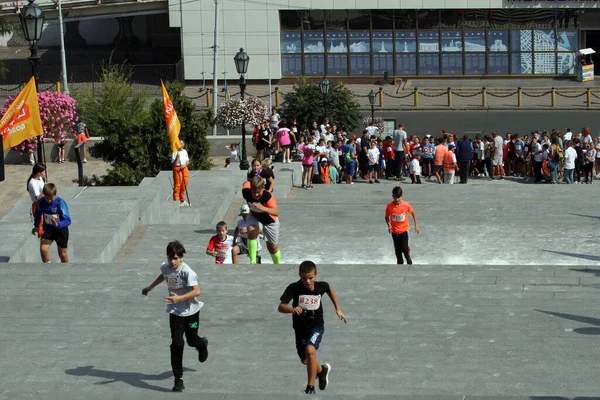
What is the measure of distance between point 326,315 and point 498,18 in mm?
42198

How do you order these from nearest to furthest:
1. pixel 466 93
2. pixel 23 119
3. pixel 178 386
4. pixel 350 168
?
pixel 178 386 → pixel 23 119 → pixel 350 168 → pixel 466 93

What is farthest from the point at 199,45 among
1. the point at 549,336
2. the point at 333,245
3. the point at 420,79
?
the point at 549,336

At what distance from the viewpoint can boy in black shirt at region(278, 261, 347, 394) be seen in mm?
10469

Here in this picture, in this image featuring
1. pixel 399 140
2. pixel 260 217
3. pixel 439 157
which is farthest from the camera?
pixel 399 140

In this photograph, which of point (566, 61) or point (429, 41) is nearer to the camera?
point (566, 61)

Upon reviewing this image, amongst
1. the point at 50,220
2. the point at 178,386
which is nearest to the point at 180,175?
the point at 50,220

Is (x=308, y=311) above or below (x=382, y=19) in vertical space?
below

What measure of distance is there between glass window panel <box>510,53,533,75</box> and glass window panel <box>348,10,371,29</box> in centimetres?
642

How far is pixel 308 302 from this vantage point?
34.6 feet

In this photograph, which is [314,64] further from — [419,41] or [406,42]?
[419,41]

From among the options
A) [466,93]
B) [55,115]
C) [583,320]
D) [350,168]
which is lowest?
[583,320]

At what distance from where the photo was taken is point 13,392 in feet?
36.1

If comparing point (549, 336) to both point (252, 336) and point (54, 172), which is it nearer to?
point (252, 336)

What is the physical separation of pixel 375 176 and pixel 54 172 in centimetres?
865
